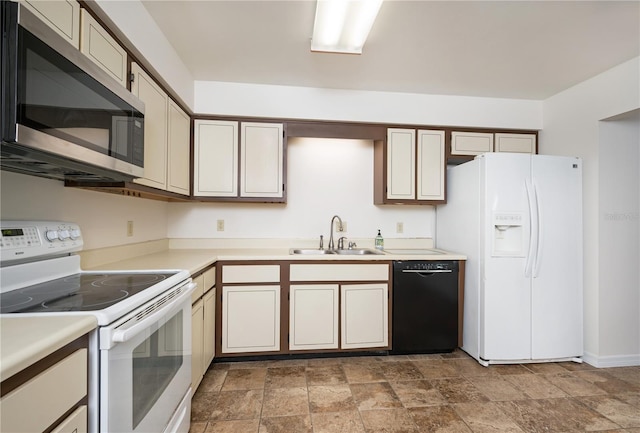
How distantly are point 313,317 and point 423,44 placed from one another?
224 centimetres

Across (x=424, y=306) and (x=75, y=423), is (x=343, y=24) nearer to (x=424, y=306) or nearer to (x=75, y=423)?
(x=75, y=423)

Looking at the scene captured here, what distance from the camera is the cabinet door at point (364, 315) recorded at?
2492 millimetres

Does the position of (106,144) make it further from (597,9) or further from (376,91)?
(597,9)

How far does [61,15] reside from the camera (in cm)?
115

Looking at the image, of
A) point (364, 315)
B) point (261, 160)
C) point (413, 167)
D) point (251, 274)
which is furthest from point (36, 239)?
point (413, 167)

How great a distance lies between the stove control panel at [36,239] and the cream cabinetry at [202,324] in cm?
69

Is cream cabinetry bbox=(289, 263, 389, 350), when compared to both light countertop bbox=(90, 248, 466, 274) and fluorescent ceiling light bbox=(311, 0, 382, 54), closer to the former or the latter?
light countertop bbox=(90, 248, 466, 274)

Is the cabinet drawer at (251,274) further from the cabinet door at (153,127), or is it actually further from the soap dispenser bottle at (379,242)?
the soap dispenser bottle at (379,242)

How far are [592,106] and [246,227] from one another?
10.7 feet

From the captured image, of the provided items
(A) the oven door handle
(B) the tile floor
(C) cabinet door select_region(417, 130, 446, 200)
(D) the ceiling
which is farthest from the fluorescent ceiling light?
(B) the tile floor

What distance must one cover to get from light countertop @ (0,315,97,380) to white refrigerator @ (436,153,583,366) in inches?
102

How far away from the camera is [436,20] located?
179 cm

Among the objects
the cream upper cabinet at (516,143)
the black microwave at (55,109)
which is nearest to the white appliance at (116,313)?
the black microwave at (55,109)

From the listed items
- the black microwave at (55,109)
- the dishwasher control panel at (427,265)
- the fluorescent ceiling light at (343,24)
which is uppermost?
the fluorescent ceiling light at (343,24)
